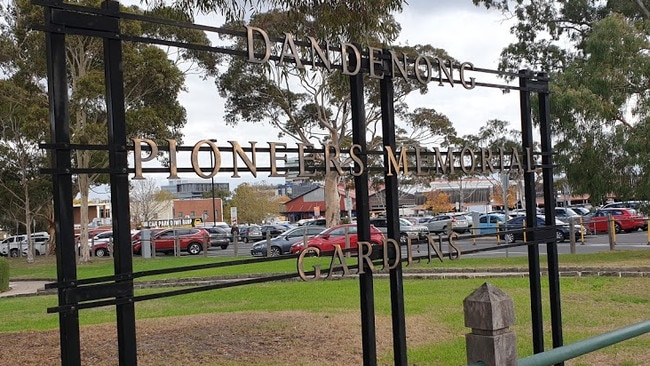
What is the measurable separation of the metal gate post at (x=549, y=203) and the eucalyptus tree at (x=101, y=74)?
19.1 m

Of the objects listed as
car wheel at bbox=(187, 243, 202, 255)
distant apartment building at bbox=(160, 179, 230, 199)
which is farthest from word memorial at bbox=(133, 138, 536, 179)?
distant apartment building at bbox=(160, 179, 230, 199)

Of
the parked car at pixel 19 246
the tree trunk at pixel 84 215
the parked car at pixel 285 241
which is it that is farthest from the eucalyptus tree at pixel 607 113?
the parked car at pixel 19 246

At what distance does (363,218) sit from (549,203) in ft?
8.66

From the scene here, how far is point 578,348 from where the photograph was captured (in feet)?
11.1

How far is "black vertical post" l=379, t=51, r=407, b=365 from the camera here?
495cm

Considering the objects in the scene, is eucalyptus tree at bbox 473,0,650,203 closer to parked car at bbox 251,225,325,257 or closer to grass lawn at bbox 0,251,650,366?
grass lawn at bbox 0,251,650,366

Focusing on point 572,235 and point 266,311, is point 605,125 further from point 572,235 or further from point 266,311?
point 266,311

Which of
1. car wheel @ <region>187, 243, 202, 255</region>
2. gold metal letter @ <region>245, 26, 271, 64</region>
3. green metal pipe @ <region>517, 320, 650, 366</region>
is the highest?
gold metal letter @ <region>245, 26, 271, 64</region>

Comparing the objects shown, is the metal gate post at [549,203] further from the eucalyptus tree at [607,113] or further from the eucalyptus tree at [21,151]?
the eucalyptus tree at [21,151]

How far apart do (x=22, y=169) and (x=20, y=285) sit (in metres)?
14.9

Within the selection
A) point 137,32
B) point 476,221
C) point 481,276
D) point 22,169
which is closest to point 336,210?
point 476,221

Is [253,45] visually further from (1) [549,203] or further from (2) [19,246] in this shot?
(2) [19,246]

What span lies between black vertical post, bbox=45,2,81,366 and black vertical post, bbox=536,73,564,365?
14.7 feet

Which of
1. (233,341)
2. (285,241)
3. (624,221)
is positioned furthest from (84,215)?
(624,221)
